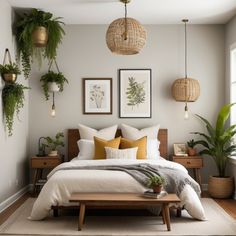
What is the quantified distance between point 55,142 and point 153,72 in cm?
206

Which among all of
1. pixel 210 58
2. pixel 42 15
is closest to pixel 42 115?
pixel 42 15

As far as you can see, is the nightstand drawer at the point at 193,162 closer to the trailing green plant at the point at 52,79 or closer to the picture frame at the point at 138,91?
the picture frame at the point at 138,91

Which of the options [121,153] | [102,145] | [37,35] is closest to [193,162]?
[121,153]

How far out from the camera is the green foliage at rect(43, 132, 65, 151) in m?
6.96

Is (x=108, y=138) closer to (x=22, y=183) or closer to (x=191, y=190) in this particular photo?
(x=22, y=183)

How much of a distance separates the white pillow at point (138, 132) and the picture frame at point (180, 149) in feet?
1.42

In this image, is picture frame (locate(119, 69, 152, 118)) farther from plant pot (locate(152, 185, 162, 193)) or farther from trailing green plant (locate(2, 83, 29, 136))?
plant pot (locate(152, 185, 162, 193))

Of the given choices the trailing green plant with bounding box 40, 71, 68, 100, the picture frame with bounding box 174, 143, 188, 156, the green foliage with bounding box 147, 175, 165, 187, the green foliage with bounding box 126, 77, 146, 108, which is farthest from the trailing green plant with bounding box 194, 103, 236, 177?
the trailing green plant with bounding box 40, 71, 68, 100

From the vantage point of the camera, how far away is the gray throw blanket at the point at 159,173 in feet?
16.2

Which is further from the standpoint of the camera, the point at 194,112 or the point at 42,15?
the point at 194,112

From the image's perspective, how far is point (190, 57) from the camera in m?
7.22

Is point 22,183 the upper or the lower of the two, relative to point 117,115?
lower

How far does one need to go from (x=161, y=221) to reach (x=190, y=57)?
10.8 ft

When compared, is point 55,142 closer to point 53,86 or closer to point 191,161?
point 53,86
